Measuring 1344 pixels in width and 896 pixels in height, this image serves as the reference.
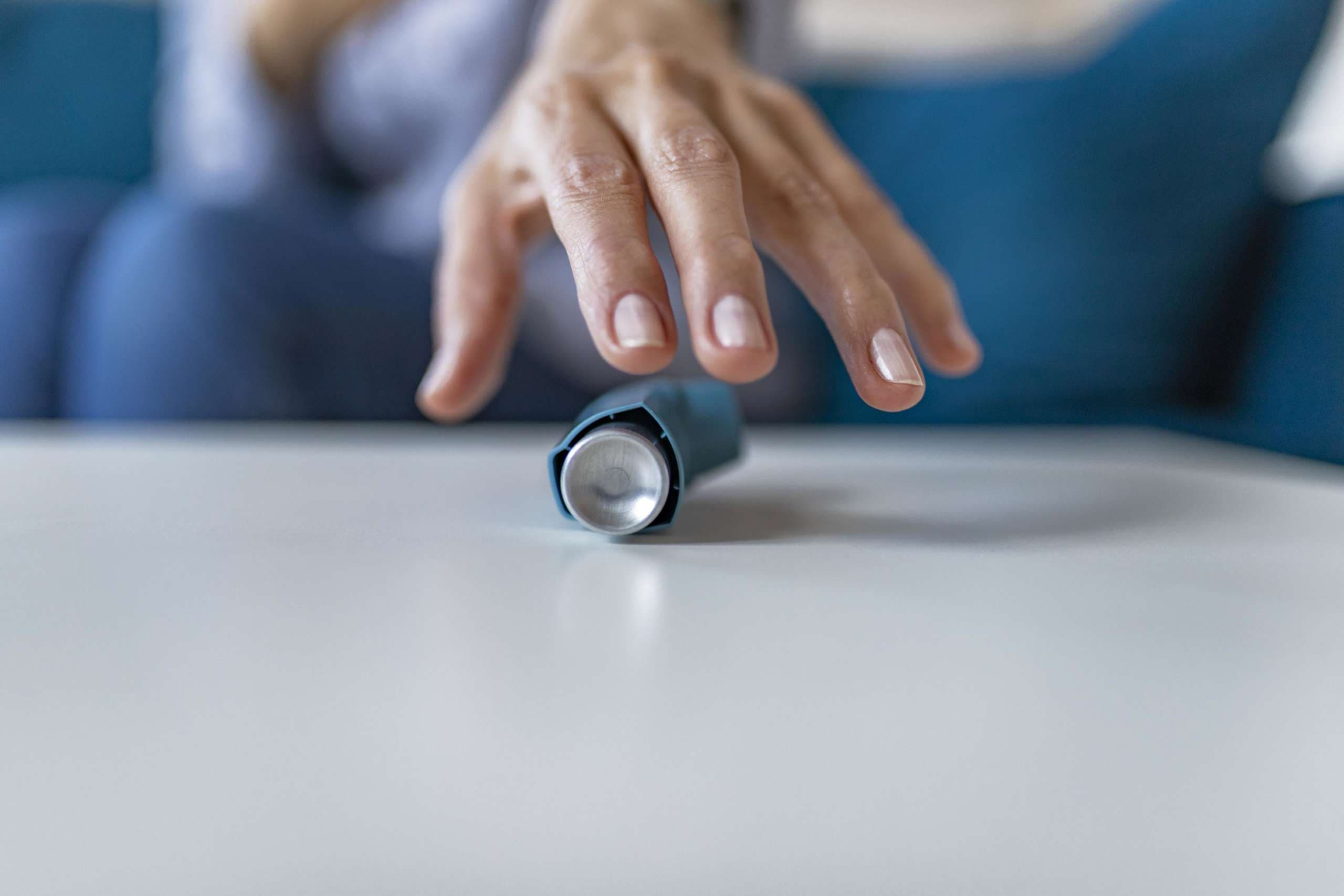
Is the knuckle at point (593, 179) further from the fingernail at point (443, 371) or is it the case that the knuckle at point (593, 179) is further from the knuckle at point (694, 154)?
the fingernail at point (443, 371)

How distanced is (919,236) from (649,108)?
1059 mm

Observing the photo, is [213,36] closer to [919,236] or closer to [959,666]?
[919,236]

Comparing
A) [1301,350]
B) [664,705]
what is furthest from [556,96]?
[1301,350]

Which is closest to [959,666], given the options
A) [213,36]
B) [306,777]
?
[306,777]

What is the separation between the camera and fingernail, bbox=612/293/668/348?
0.47m

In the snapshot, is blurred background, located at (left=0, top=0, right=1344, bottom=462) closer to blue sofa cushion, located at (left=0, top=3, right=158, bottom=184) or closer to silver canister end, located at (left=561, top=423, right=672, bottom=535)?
blue sofa cushion, located at (left=0, top=3, right=158, bottom=184)

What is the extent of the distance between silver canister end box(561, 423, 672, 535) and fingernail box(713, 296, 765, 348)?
0.19 ft

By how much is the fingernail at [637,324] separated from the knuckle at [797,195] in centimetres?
17

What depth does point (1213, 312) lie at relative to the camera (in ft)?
4.67

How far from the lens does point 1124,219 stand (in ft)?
4.75

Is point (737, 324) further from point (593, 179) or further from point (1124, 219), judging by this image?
point (1124, 219)

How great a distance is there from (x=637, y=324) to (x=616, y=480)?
7cm

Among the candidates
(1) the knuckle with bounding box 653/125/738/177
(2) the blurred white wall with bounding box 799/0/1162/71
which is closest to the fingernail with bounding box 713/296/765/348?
(1) the knuckle with bounding box 653/125/738/177

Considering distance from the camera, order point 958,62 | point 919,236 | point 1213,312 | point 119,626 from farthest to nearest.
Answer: point 958,62, point 919,236, point 1213,312, point 119,626
